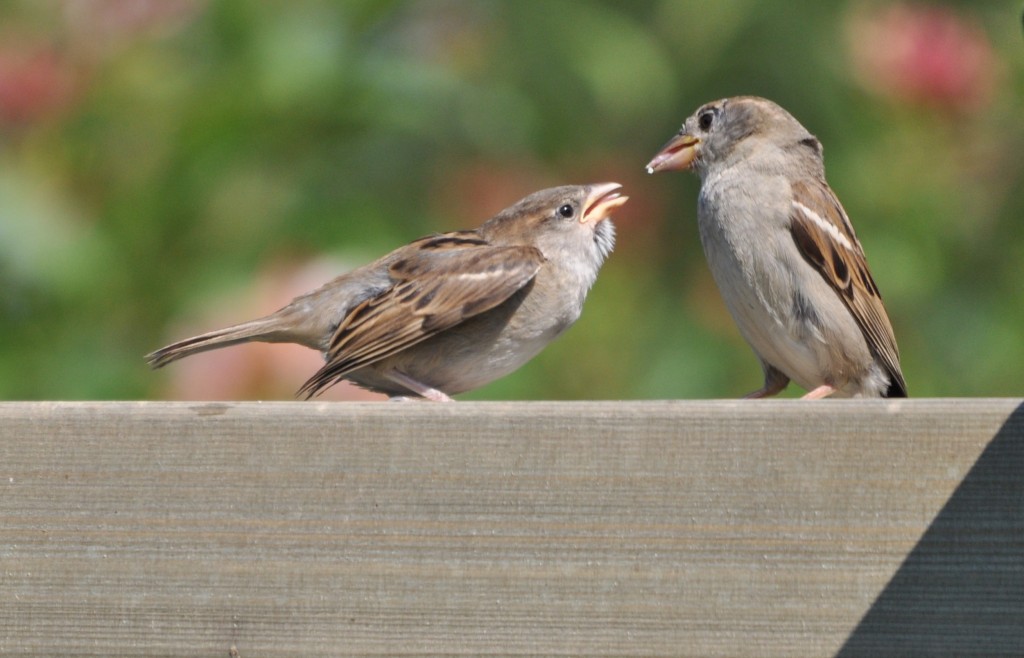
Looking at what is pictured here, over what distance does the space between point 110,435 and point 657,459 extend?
0.71m

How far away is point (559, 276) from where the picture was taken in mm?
3172

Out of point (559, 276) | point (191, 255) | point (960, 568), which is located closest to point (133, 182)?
point (191, 255)

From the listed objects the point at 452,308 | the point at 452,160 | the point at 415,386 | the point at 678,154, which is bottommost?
the point at 452,160

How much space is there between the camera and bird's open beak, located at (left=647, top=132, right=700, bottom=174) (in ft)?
10.8

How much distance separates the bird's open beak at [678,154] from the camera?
3.30 m

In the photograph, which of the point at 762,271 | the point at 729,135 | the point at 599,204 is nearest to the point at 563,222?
the point at 599,204

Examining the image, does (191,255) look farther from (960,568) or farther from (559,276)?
(960,568)

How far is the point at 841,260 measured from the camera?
10.1 ft

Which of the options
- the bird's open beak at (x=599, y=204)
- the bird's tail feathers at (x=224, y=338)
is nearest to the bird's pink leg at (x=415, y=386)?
the bird's tail feathers at (x=224, y=338)

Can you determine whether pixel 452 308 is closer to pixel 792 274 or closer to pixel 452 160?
pixel 792 274

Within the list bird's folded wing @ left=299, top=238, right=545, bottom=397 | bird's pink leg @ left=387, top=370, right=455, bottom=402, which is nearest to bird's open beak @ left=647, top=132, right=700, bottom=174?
bird's folded wing @ left=299, top=238, right=545, bottom=397

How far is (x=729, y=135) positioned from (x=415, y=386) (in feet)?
3.01

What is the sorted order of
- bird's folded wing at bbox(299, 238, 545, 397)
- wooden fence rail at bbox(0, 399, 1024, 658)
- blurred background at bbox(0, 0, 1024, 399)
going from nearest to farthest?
1. wooden fence rail at bbox(0, 399, 1024, 658)
2. bird's folded wing at bbox(299, 238, 545, 397)
3. blurred background at bbox(0, 0, 1024, 399)

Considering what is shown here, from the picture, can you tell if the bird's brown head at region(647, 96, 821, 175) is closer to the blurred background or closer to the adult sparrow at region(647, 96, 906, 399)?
the adult sparrow at region(647, 96, 906, 399)
